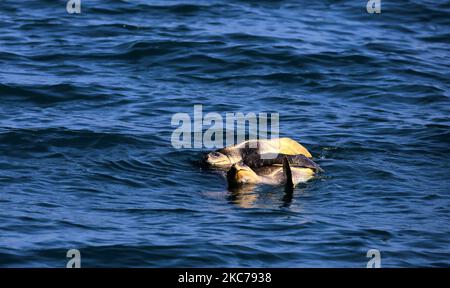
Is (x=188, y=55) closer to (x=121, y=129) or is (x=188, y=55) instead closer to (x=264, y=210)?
(x=121, y=129)

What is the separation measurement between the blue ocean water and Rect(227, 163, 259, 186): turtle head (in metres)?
0.13

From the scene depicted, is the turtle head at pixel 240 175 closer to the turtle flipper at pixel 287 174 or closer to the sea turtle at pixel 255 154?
the turtle flipper at pixel 287 174

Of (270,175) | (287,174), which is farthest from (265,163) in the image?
(287,174)

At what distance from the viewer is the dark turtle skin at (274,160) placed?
32.0 feet

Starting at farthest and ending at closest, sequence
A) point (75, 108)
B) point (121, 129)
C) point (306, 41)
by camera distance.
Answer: point (306, 41)
point (75, 108)
point (121, 129)

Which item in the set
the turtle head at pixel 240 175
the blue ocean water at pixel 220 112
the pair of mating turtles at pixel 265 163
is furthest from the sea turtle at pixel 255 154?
the turtle head at pixel 240 175

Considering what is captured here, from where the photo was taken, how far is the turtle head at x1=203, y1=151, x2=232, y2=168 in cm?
994

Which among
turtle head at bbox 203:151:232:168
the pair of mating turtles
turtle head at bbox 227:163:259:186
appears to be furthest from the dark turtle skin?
turtle head at bbox 227:163:259:186

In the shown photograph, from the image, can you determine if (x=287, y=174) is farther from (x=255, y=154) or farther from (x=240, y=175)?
(x=255, y=154)

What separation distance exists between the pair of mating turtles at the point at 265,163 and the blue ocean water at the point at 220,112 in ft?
0.57

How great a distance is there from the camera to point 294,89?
44.5 ft

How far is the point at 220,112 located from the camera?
12.2 metres
